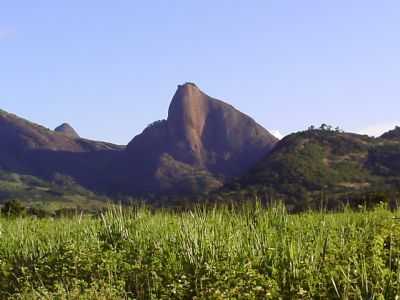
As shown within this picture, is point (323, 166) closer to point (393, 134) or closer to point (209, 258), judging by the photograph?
point (393, 134)

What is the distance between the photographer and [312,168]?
107938 mm

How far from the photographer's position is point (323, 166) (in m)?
110

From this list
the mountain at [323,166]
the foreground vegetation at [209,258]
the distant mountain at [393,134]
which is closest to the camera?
the foreground vegetation at [209,258]

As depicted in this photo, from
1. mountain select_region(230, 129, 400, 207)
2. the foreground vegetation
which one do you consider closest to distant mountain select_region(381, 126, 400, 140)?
mountain select_region(230, 129, 400, 207)

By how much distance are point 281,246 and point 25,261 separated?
529cm

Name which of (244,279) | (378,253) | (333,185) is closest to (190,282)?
(244,279)

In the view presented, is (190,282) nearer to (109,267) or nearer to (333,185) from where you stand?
(109,267)

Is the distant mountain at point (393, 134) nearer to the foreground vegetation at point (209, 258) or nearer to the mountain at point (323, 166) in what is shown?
the mountain at point (323, 166)

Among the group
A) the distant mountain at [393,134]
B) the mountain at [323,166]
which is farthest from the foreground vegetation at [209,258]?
the distant mountain at [393,134]

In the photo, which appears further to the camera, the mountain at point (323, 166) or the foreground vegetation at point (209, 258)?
the mountain at point (323, 166)

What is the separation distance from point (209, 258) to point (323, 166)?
10375 centimetres

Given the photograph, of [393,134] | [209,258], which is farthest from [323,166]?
[209,258]

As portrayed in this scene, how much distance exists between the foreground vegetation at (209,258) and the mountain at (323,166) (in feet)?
249

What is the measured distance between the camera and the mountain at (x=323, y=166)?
98.8 m
